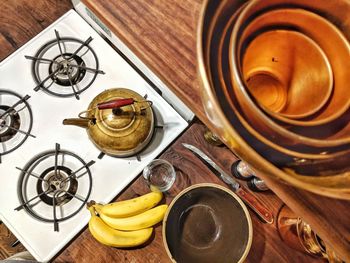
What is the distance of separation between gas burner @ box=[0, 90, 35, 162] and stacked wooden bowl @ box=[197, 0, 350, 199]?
0.71 metres

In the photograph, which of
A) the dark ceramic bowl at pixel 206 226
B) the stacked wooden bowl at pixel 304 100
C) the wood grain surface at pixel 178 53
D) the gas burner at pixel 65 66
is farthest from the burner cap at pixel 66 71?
the stacked wooden bowl at pixel 304 100

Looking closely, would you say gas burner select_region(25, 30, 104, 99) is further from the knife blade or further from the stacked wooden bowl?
the stacked wooden bowl

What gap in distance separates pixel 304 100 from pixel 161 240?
Answer: 605 mm

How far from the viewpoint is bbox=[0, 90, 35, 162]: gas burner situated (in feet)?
2.90

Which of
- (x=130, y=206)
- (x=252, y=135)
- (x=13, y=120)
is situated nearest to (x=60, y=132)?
(x=13, y=120)

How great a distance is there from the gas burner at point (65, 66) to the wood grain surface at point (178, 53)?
0.56 meters

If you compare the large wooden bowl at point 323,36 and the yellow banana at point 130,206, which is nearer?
the large wooden bowl at point 323,36

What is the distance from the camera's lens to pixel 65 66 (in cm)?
92

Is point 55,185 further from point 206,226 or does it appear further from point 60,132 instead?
point 206,226

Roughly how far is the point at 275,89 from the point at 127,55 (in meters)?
0.64

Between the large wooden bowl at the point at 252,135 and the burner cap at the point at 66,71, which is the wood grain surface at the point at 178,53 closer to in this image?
the large wooden bowl at the point at 252,135

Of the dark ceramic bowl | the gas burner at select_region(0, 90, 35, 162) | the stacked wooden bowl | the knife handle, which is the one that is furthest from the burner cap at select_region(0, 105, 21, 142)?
the stacked wooden bowl

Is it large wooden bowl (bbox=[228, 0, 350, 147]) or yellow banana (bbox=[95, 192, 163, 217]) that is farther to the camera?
yellow banana (bbox=[95, 192, 163, 217])

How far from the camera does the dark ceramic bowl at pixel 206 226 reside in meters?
0.77
